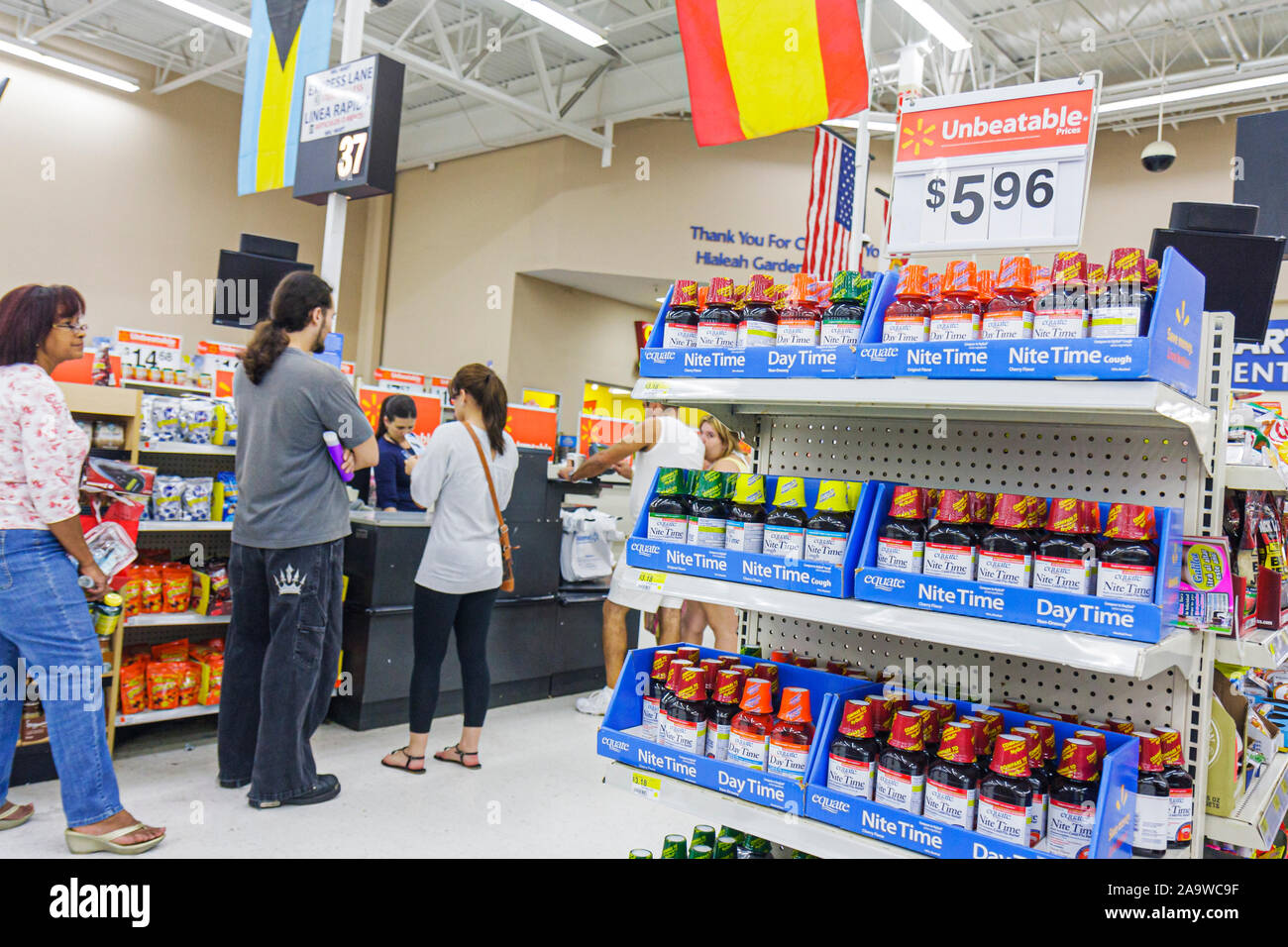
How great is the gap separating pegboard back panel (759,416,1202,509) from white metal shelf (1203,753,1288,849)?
2.14ft

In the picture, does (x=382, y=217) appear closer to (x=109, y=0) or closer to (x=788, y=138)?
(x=109, y=0)

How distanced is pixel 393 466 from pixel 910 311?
3690 millimetres

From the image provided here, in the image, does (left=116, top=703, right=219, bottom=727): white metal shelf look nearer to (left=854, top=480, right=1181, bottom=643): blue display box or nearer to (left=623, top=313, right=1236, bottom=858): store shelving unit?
(left=623, top=313, right=1236, bottom=858): store shelving unit

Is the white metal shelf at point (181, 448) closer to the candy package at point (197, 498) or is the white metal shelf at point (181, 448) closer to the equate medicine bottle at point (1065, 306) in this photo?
the candy package at point (197, 498)

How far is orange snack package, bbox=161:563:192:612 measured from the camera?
3.88m

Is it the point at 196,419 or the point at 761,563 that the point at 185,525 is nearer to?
the point at 196,419

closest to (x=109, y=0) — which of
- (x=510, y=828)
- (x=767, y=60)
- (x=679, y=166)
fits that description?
(x=679, y=166)

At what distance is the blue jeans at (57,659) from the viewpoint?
269 centimetres

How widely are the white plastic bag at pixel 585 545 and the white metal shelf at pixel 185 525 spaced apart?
6.11 ft

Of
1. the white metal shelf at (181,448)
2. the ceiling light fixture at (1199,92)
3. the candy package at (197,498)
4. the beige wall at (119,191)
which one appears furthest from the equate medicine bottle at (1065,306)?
the beige wall at (119,191)

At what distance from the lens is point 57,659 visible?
2711mm

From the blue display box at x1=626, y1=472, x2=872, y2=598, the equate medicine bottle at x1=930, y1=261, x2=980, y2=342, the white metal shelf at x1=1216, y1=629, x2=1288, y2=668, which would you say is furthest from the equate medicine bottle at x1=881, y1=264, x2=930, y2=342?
the white metal shelf at x1=1216, y1=629, x2=1288, y2=668

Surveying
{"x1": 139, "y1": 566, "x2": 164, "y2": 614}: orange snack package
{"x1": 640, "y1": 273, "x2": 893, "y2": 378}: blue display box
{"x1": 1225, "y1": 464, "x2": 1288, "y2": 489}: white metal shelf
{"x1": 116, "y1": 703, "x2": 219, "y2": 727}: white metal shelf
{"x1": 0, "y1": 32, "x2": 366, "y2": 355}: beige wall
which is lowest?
{"x1": 116, "y1": 703, "x2": 219, "y2": 727}: white metal shelf

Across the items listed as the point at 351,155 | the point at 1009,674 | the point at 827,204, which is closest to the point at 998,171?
the point at 1009,674
